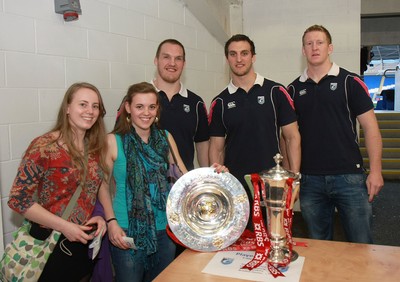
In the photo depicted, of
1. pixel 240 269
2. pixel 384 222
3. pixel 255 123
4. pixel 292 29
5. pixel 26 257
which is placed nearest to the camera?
pixel 240 269

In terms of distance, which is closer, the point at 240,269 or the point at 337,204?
the point at 240,269

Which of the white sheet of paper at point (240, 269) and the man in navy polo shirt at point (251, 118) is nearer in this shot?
the white sheet of paper at point (240, 269)

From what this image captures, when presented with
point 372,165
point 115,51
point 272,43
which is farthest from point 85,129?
point 272,43

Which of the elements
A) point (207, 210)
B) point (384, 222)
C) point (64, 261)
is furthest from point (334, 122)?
point (384, 222)

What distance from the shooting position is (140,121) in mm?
2016

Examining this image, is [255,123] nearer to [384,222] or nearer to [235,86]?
[235,86]

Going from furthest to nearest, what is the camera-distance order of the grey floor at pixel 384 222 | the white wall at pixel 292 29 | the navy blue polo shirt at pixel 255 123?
the white wall at pixel 292 29 → the grey floor at pixel 384 222 → the navy blue polo shirt at pixel 255 123

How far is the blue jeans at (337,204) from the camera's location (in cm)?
234

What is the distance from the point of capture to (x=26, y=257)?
1.64 m

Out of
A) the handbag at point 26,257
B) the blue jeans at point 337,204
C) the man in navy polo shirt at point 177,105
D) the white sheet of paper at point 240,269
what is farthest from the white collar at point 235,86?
the handbag at point 26,257

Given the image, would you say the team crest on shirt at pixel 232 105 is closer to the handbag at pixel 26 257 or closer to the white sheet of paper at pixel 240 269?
the white sheet of paper at pixel 240 269

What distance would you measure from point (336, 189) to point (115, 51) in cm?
173

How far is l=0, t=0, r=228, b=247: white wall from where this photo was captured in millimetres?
2051

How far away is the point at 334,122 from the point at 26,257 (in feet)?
5.92
